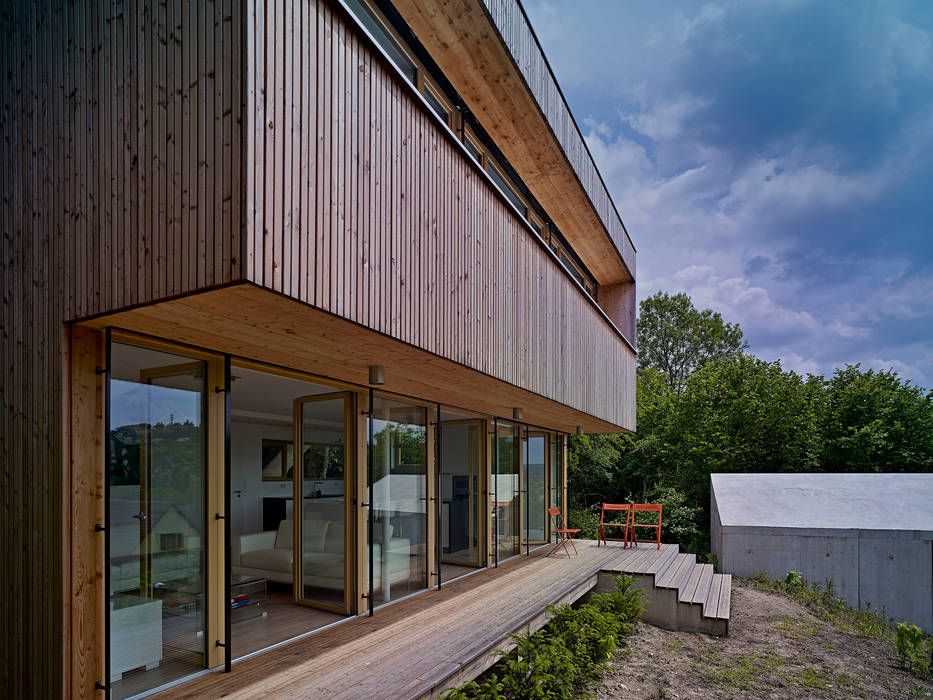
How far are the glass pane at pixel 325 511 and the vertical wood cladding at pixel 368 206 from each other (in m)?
1.80

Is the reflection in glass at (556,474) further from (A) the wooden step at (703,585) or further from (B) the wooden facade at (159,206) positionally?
(B) the wooden facade at (159,206)

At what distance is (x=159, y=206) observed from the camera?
10.8ft

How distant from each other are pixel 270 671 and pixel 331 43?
399cm

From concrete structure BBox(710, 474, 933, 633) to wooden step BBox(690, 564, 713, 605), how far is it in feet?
2.75

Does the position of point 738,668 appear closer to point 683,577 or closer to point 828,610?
point 683,577

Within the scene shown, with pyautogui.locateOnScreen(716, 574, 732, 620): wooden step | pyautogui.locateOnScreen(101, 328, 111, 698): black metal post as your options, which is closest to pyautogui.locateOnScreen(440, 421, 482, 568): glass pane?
pyautogui.locateOnScreen(716, 574, 732, 620): wooden step

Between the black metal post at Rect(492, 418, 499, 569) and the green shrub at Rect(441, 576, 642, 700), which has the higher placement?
the black metal post at Rect(492, 418, 499, 569)

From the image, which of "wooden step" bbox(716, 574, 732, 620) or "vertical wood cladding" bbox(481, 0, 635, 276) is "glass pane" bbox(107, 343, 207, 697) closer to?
"vertical wood cladding" bbox(481, 0, 635, 276)

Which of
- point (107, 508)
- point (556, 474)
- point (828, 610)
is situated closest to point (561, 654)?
point (107, 508)

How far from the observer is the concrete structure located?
32.3 ft

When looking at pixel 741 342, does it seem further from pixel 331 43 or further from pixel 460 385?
pixel 331 43

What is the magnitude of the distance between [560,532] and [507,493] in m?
1.38

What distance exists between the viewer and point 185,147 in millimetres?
3189

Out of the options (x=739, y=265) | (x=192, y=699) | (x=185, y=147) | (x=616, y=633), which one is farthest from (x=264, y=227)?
(x=739, y=265)
